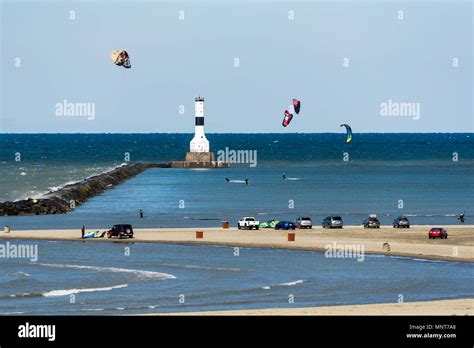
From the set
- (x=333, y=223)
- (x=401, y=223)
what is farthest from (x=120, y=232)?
(x=401, y=223)

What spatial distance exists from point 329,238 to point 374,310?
113 feet

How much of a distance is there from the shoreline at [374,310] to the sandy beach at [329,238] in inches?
758

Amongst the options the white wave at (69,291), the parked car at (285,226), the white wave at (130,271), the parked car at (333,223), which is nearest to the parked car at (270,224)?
the parked car at (285,226)

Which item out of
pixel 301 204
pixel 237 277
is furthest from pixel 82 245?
pixel 301 204

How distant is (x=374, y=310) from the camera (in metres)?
47.4

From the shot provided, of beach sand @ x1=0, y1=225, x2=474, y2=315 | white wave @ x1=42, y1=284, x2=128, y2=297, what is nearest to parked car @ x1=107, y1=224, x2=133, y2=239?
beach sand @ x1=0, y1=225, x2=474, y2=315

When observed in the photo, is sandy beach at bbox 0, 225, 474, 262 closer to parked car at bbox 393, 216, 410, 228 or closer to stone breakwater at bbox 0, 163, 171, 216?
parked car at bbox 393, 216, 410, 228

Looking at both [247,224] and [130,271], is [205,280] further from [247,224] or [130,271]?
[247,224]

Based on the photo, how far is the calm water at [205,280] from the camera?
51.1 metres
